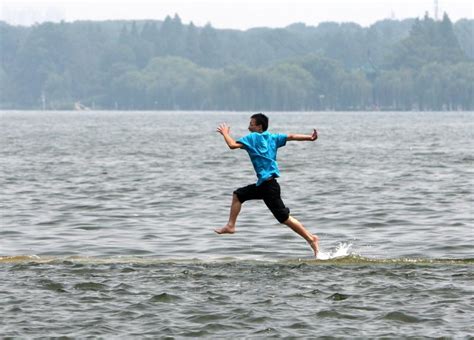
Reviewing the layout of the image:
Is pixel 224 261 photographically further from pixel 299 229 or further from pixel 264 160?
pixel 264 160

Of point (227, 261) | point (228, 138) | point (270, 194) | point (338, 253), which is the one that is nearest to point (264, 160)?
point (270, 194)

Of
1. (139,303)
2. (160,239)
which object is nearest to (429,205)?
(160,239)

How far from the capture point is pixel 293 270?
1402 centimetres

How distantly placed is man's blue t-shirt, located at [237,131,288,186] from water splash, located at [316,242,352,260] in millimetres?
1309

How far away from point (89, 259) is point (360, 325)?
5.19 metres

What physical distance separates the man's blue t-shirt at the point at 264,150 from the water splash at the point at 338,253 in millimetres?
1309

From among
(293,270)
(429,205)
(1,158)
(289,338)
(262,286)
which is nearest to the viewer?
(289,338)

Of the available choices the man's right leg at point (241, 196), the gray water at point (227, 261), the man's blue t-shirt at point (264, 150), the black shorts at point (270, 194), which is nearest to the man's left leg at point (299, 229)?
the black shorts at point (270, 194)

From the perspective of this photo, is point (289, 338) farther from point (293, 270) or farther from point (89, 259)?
point (89, 259)

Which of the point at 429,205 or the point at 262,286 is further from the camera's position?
the point at 429,205

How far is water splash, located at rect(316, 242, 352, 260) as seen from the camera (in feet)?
49.8

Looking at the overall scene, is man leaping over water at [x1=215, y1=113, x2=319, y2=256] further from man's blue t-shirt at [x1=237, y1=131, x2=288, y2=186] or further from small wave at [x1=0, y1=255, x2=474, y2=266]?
small wave at [x1=0, y1=255, x2=474, y2=266]

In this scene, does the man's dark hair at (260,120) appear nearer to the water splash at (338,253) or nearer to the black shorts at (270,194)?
the black shorts at (270,194)

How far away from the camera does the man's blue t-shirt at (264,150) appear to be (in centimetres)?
1444
